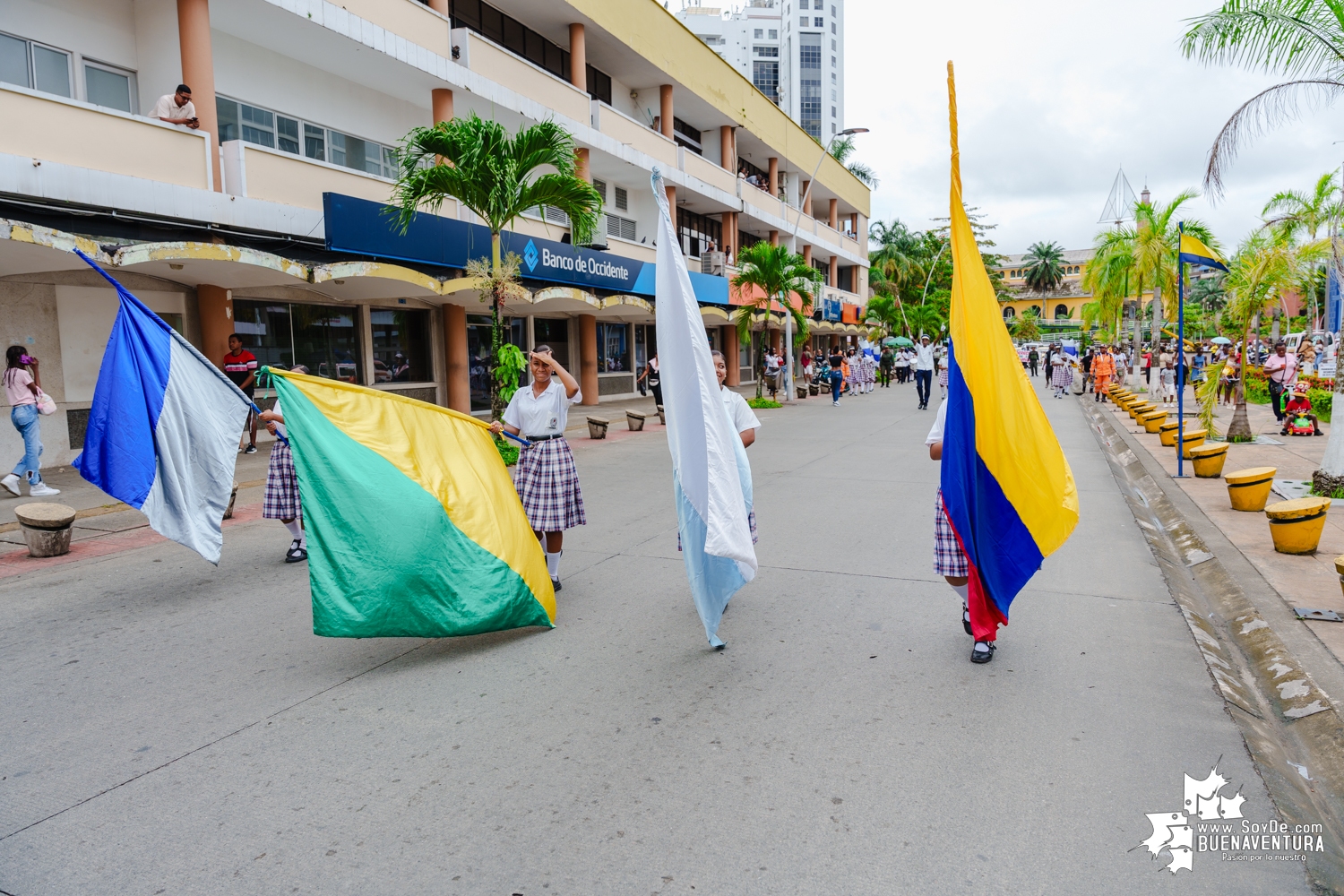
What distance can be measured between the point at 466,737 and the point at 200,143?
38.0 ft

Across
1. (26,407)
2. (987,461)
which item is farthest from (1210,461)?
(26,407)

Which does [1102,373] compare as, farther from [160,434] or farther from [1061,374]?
[160,434]

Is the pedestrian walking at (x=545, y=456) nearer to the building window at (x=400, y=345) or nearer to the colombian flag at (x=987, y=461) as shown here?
the colombian flag at (x=987, y=461)

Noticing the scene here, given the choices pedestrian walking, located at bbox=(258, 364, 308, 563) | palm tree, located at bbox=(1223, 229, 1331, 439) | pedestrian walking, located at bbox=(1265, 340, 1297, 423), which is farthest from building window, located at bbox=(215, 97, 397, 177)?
pedestrian walking, located at bbox=(1265, 340, 1297, 423)

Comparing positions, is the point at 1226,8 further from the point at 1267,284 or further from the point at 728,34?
the point at 728,34

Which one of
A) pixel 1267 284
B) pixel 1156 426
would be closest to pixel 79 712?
pixel 1267 284

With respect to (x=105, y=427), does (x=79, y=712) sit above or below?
below

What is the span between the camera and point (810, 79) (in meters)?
108

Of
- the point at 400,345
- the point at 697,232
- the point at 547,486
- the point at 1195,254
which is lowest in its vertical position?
the point at 547,486

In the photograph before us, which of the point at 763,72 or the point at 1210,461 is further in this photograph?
the point at 763,72

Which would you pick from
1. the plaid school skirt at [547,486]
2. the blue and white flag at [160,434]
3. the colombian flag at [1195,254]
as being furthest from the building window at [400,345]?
the colombian flag at [1195,254]

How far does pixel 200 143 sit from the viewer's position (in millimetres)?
12172

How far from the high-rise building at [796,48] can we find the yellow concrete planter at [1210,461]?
10150 cm

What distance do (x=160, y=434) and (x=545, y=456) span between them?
284cm
